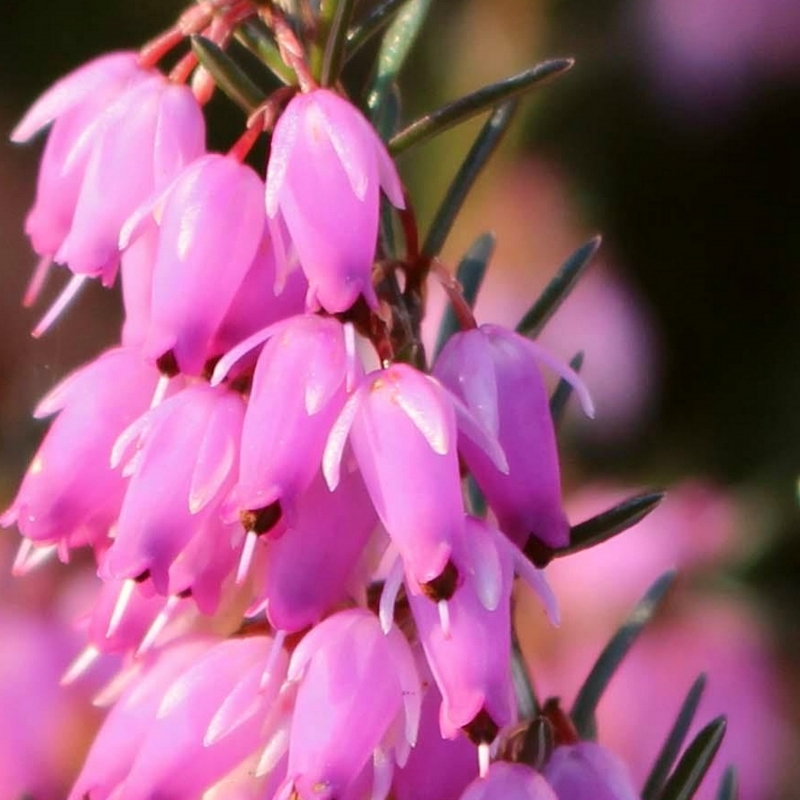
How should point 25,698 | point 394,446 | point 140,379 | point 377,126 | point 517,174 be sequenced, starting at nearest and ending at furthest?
point 394,446 → point 140,379 → point 377,126 → point 25,698 → point 517,174

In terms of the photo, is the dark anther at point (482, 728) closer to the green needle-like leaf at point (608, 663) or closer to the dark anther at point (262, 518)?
the dark anther at point (262, 518)

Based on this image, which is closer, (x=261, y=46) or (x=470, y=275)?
(x=261, y=46)

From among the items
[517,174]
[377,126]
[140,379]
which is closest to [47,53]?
[517,174]

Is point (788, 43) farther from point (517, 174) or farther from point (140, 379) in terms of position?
point (140, 379)

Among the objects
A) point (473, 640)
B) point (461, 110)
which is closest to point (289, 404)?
point (473, 640)

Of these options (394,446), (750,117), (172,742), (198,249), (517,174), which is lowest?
(750,117)

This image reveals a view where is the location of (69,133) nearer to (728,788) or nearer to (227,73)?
(227,73)
